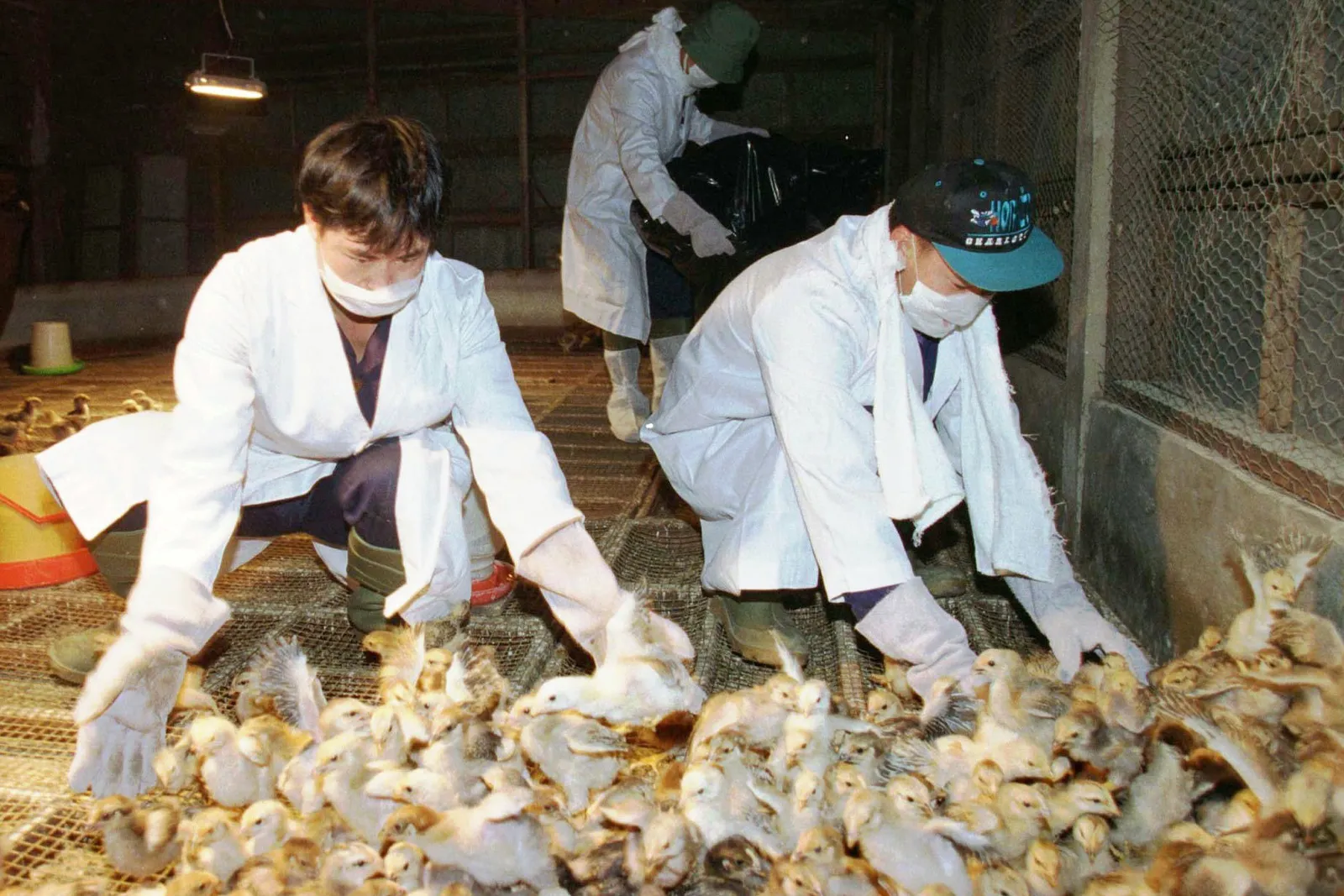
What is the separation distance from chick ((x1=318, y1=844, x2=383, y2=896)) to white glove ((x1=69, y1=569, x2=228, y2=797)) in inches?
19.2

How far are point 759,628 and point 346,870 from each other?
4.16 ft

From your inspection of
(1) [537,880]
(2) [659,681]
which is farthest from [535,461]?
(1) [537,880]

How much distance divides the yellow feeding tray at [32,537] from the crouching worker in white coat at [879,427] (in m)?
1.84

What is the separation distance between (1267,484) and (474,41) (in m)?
9.61

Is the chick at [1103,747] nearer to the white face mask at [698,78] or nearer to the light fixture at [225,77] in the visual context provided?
the white face mask at [698,78]

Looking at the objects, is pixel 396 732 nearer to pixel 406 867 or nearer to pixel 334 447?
pixel 406 867

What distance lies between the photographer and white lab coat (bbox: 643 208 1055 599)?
2.29 m

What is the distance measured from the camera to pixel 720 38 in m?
4.61

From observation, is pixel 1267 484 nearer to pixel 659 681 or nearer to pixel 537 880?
pixel 659 681

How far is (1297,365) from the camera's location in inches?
122

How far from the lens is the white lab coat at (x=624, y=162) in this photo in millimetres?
4691

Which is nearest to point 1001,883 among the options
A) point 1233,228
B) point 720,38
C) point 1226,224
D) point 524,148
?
point 1233,228

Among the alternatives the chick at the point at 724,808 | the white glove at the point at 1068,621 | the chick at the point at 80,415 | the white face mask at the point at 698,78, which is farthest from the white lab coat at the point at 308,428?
the chick at the point at 80,415

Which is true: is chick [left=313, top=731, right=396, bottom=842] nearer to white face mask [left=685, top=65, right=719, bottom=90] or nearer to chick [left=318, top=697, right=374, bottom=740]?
chick [left=318, top=697, right=374, bottom=740]
